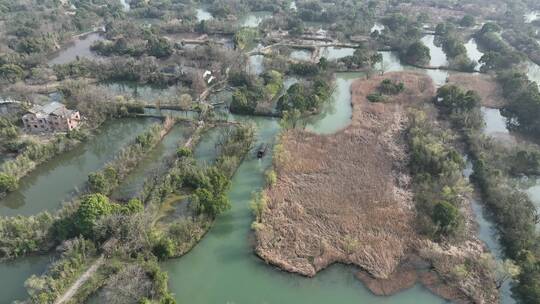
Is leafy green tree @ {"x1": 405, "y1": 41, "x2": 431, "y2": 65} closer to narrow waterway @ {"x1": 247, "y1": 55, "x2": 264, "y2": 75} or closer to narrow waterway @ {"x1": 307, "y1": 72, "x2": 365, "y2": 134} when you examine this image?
narrow waterway @ {"x1": 307, "y1": 72, "x2": 365, "y2": 134}

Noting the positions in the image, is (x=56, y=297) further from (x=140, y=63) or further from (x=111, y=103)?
(x=140, y=63)

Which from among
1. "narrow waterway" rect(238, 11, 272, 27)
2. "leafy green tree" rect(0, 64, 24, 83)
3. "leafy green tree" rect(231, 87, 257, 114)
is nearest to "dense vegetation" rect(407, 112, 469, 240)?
"leafy green tree" rect(231, 87, 257, 114)

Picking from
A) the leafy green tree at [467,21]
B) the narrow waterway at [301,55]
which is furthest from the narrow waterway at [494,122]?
the leafy green tree at [467,21]

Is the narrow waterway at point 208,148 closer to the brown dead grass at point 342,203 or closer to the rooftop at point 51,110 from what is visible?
the brown dead grass at point 342,203

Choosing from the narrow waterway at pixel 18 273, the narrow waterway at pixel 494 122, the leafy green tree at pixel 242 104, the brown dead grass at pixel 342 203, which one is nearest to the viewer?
the narrow waterway at pixel 18 273

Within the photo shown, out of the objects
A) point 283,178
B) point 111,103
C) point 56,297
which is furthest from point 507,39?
point 56,297

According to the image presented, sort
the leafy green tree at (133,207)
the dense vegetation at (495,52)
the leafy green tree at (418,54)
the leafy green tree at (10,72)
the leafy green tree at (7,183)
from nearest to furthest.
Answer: the leafy green tree at (133,207)
the leafy green tree at (7,183)
the leafy green tree at (10,72)
the dense vegetation at (495,52)
the leafy green tree at (418,54)
